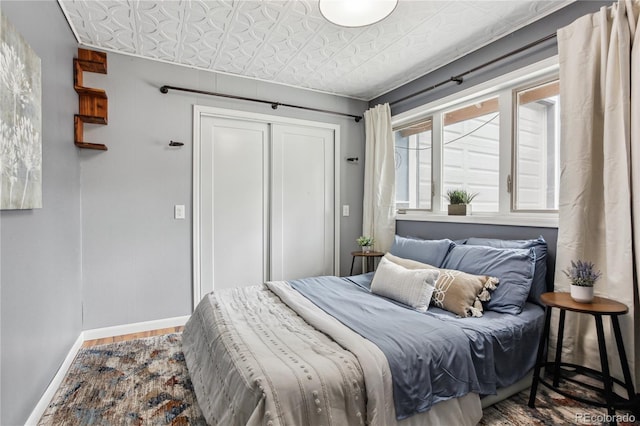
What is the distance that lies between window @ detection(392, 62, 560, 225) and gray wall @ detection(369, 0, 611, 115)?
0.30 ft

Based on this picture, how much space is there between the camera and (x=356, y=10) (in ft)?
5.90

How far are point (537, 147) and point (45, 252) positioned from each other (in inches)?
133

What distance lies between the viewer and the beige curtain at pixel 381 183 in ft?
12.0

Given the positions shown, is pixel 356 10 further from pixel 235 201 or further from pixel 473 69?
pixel 235 201

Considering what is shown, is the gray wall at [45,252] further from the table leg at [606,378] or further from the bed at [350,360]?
the table leg at [606,378]

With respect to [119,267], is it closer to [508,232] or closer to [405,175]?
[405,175]

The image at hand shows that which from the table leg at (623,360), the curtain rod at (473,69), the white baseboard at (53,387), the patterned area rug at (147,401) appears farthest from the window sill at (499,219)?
the white baseboard at (53,387)

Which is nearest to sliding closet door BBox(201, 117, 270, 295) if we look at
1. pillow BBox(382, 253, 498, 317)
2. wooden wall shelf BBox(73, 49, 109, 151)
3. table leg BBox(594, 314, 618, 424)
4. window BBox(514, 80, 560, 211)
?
wooden wall shelf BBox(73, 49, 109, 151)

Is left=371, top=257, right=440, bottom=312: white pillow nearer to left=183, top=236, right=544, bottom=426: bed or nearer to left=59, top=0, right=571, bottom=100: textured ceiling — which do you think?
left=183, top=236, right=544, bottom=426: bed

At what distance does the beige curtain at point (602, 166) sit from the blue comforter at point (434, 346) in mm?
400

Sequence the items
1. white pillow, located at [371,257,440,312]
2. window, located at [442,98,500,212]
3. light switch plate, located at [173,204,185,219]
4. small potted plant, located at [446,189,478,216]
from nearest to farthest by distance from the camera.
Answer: white pillow, located at [371,257,440,312]
window, located at [442,98,500,212]
small potted plant, located at [446,189,478,216]
light switch plate, located at [173,204,185,219]

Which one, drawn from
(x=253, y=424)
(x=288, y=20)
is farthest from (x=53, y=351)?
(x=288, y=20)

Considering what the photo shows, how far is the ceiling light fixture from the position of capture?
69.3 inches

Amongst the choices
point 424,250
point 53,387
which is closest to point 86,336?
point 53,387
